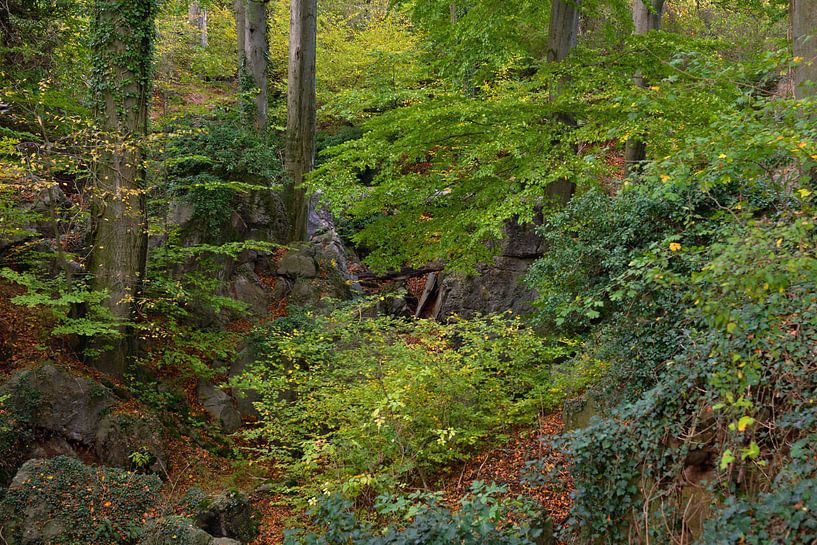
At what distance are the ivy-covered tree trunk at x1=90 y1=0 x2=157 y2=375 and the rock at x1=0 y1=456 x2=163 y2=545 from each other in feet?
9.97

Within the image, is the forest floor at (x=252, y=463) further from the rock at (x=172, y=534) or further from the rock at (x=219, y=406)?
the rock at (x=172, y=534)

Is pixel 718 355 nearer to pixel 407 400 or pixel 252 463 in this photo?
pixel 407 400

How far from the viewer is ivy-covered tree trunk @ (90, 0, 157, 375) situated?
28.3 feet

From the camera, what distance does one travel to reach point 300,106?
47.6 ft

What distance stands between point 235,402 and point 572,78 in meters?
8.36

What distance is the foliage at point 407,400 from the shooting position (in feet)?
21.7

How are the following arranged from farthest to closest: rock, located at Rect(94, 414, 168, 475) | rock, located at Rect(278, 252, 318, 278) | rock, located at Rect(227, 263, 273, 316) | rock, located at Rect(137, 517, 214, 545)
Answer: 1. rock, located at Rect(278, 252, 318, 278)
2. rock, located at Rect(227, 263, 273, 316)
3. rock, located at Rect(94, 414, 168, 475)
4. rock, located at Rect(137, 517, 214, 545)

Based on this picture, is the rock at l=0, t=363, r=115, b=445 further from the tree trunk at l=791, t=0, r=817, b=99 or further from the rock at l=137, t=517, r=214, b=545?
the tree trunk at l=791, t=0, r=817, b=99

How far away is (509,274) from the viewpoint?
1454 centimetres

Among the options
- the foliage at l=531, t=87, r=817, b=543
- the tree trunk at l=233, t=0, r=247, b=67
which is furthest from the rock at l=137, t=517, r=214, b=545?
the tree trunk at l=233, t=0, r=247, b=67

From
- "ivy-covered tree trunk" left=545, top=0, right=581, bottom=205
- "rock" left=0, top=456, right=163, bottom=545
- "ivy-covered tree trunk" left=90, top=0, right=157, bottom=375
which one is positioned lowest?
"rock" left=0, top=456, right=163, bottom=545

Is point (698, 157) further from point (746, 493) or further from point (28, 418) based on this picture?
point (28, 418)

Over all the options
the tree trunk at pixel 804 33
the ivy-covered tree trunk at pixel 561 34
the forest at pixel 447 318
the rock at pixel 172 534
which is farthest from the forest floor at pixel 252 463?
the tree trunk at pixel 804 33

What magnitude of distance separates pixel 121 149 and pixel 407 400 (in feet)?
18.6
